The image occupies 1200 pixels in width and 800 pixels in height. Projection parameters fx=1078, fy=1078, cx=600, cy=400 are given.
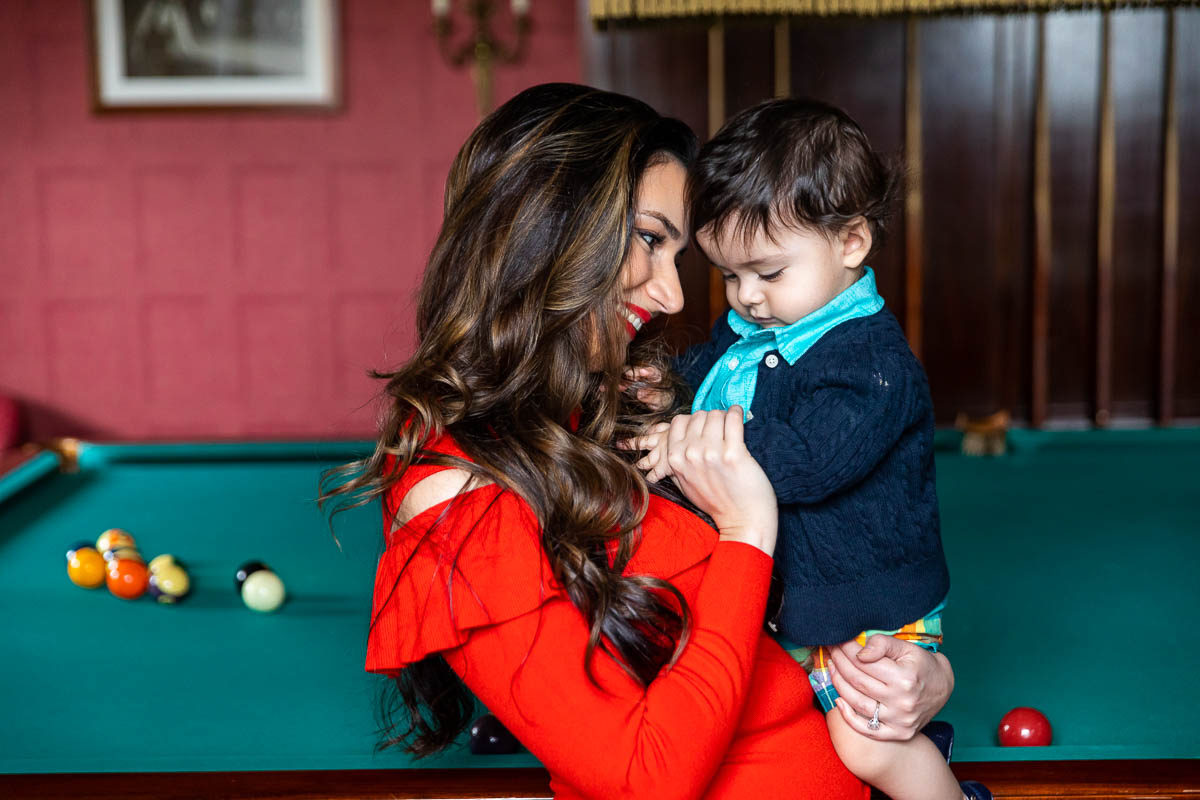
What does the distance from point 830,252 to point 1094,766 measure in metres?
0.65

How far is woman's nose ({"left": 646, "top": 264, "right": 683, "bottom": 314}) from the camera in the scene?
1.18 meters

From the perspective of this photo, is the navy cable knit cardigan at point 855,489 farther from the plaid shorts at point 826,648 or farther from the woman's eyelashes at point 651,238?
the woman's eyelashes at point 651,238

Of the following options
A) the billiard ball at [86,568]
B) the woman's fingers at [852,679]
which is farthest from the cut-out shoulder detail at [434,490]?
the billiard ball at [86,568]

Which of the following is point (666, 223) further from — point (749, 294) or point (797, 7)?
point (797, 7)

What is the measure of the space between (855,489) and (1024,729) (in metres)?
0.38

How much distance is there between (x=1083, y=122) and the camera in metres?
4.44

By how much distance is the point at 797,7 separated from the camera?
1.84 meters

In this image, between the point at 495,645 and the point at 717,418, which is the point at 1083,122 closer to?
the point at 717,418

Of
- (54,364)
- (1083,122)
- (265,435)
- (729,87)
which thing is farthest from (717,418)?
(54,364)

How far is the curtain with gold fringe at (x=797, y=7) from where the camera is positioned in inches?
71.9

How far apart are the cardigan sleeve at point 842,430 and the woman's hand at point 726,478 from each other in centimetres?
11

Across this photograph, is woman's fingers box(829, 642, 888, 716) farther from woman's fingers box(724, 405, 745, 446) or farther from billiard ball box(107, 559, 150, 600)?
billiard ball box(107, 559, 150, 600)

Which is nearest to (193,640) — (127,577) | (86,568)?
(127,577)

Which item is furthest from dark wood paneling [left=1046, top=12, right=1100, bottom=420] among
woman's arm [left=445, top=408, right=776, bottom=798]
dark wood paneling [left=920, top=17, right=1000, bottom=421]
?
woman's arm [left=445, top=408, right=776, bottom=798]
